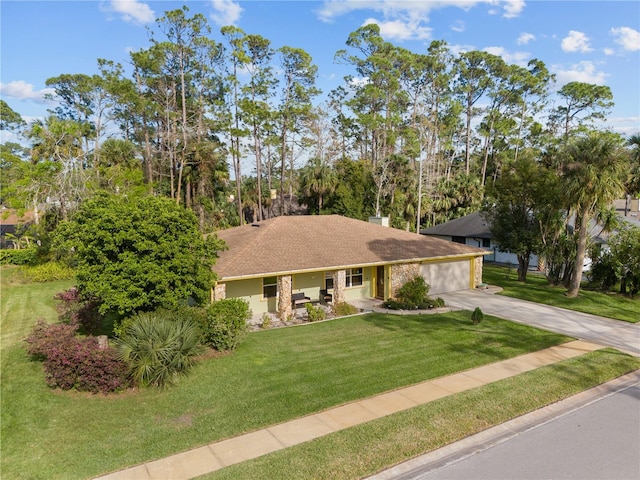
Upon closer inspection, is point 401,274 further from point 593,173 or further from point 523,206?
point 593,173

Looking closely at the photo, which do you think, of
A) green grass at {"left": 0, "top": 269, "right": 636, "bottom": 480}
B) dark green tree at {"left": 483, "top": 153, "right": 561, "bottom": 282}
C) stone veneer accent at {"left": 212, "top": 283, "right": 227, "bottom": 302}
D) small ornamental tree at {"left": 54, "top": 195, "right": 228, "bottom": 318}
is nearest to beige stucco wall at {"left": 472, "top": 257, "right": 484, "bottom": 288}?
dark green tree at {"left": 483, "top": 153, "right": 561, "bottom": 282}

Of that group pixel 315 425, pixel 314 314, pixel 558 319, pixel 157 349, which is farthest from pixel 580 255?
pixel 157 349

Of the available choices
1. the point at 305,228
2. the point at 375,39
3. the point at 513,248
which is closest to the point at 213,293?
the point at 305,228

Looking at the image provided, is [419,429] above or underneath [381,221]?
underneath

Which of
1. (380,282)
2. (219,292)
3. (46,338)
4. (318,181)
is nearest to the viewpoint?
(46,338)

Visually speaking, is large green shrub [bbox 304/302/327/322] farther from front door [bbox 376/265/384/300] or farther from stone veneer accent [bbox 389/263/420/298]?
front door [bbox 376/265/384/300]

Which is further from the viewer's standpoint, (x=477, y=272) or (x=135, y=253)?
(x=477, y=272)

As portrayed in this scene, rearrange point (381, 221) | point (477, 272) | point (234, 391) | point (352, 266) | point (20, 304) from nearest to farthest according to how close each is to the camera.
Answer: point (234, 391) < point (352, 266) < point (20, 304) < point (477, 272) < point (381, 221)
